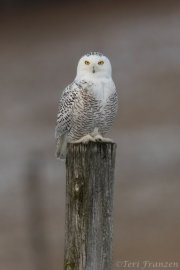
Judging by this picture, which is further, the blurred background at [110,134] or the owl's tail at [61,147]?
the blurred background at [110,134]

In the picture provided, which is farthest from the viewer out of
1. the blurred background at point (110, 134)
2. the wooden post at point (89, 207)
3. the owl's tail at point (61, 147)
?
the blurred background at point (110, 134)

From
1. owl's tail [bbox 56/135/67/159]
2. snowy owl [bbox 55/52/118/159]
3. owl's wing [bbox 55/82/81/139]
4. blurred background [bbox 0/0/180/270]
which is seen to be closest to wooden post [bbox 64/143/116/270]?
snowy owl [bbox 55/52/118/159]

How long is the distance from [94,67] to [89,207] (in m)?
0.98

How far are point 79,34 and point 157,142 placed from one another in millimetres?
815

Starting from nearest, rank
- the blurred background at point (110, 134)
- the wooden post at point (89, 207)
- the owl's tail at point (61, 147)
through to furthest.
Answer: the wooden post at point (89, 207), the owl's tail at point (61, 147), the blurred background at point (110, 134)

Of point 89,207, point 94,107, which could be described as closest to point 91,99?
point 94,107

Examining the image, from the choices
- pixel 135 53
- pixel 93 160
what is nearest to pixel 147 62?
pixel 135 53

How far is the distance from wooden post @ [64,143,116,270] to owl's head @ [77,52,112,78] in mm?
848

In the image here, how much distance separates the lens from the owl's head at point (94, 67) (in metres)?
2.90

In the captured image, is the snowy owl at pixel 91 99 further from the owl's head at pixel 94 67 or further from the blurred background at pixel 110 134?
the blurred background at pixel 110 134

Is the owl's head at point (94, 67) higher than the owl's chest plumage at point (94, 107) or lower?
higher

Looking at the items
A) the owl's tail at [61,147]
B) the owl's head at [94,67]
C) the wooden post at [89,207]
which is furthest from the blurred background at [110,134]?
the wooden post at [89,207]

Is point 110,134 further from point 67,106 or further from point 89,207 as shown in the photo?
point 89,207

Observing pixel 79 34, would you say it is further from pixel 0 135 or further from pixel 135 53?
pixel 0 135
